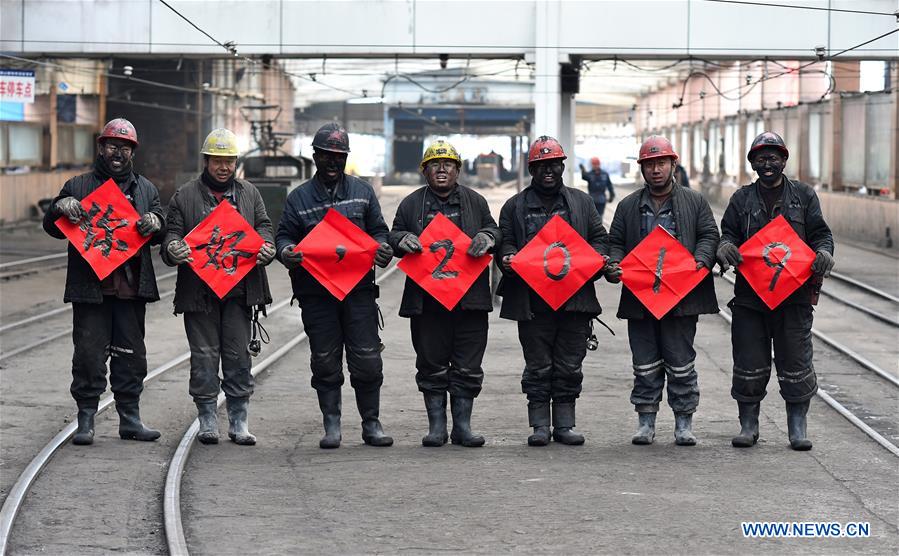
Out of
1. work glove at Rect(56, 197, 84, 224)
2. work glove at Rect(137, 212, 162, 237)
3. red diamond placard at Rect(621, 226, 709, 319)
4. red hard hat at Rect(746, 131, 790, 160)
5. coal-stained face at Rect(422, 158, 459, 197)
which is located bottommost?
red diamond placard at Rect(621, 226, 709, 319)

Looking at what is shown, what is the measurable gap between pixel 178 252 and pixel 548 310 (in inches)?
89.8

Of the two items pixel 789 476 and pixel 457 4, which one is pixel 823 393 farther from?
pixel 457 4

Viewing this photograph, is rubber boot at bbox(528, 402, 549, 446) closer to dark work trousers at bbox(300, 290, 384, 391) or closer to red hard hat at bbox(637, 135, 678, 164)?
dark work trousers at bbox(300, 290, 384, 391)

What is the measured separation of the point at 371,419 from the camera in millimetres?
9039

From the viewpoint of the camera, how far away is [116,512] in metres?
7.31

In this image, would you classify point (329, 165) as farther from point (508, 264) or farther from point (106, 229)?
point (106, 229)

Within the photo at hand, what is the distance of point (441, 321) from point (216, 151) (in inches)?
68.0

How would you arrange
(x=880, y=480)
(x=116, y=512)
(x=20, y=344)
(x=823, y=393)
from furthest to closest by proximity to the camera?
1. (x=20, y=344)
2. (x=823, y=393)
3. (x=880, y=480)
4. (x=116, y=512)

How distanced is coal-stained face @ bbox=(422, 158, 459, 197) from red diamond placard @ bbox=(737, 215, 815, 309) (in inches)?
72.3

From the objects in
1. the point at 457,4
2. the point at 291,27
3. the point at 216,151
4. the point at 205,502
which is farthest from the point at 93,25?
the point at 205,502

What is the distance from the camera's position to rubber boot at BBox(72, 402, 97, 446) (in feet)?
29.5

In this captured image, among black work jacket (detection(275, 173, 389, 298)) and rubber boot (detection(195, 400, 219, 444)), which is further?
rubber boot (detection(195, 400, 219, 444))

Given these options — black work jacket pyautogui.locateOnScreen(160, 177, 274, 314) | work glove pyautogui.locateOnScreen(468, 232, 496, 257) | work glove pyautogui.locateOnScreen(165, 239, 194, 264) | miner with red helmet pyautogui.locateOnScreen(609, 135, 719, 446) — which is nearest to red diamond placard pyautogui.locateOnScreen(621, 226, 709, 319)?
miner with red helmet pyautogui.locateOnScreen(609, 135, 719, 446)

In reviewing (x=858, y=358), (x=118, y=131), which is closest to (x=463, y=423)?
(x=118, y=131)
